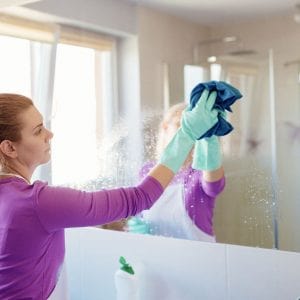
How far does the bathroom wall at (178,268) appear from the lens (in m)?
1.11

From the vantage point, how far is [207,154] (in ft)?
3.83

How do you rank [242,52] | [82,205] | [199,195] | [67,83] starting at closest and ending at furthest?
[82,205], [242,52], [199,195], [67,83]

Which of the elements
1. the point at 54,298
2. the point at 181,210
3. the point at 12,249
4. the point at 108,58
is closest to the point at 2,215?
the point at 12,249

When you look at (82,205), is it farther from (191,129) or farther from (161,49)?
(161,49)

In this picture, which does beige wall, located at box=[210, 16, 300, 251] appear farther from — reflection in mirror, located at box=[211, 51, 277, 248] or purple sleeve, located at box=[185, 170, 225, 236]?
purple sleeve, located at box=[185, 170, 225, 236]

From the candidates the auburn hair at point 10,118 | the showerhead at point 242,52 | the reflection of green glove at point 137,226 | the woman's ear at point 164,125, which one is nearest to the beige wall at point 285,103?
the showerhead at point 242,52

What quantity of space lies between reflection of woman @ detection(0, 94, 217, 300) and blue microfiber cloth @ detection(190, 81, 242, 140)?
0.02 metres

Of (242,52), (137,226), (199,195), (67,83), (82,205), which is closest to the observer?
(82,205)

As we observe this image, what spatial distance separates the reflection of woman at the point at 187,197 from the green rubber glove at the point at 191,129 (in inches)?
2.7

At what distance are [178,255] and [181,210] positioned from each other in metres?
0.12

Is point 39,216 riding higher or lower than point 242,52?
lower

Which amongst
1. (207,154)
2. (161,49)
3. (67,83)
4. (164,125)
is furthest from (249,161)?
(67,83)

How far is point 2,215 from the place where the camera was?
1.05 meters

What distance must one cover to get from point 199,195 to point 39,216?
438 millimetres
